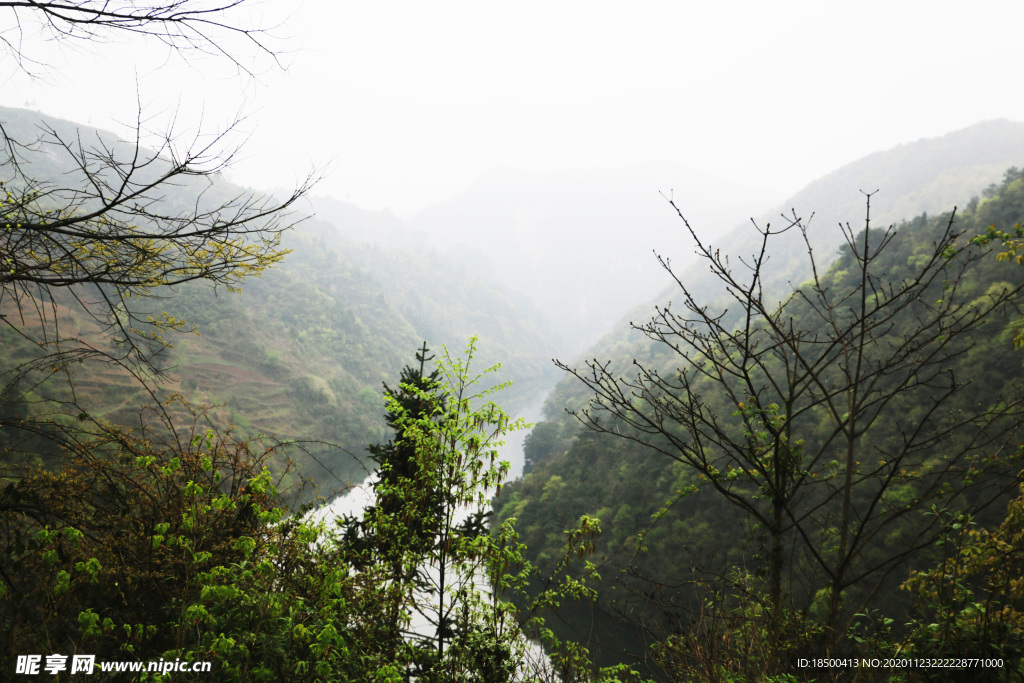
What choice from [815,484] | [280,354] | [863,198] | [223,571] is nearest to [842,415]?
[815,484]

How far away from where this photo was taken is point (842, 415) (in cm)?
1044

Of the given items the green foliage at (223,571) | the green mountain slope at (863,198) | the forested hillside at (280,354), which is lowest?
the green foliage at (223,571)

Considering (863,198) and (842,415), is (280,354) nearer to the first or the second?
(842,415)

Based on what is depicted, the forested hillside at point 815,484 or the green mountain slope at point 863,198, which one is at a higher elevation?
the green mountain slope at point 863,198

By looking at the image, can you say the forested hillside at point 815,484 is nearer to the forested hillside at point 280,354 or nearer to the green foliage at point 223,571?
the green foliage at point 223,571

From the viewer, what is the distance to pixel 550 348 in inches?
3964

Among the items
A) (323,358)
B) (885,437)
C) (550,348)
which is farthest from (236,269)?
(550,348)

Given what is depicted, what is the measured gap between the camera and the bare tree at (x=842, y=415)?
2529 mm

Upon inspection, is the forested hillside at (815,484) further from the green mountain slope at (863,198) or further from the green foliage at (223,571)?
the green mountain slope at (863,198)

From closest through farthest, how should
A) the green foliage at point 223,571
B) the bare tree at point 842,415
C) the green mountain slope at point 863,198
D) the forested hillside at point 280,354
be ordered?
the bare tree at point 842,415, the green foliage at point 223,571, the forested hillside at point 280,354, the green mountain slope at point 863,198

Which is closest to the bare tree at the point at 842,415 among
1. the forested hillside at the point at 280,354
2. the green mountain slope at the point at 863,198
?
the forested hillside at the point at 280,354

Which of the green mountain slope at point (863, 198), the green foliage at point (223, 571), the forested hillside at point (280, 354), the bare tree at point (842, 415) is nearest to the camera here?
the bare tree at point (842, 415)

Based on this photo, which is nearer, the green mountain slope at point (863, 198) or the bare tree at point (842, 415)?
the bare tree at point (842, 415)

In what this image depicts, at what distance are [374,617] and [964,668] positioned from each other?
4333mm
